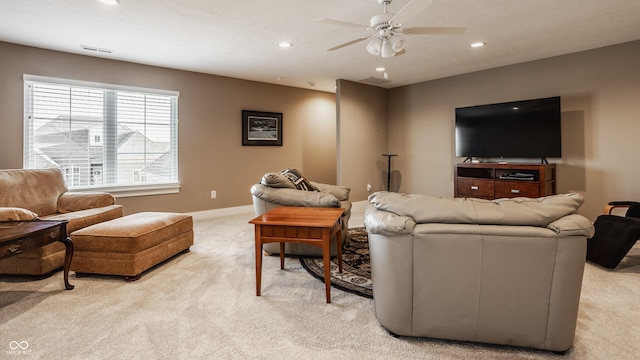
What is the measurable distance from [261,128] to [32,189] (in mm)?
3395

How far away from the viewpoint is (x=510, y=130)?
189 inches

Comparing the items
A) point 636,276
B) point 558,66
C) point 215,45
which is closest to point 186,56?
point 215,45

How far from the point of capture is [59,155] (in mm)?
4184

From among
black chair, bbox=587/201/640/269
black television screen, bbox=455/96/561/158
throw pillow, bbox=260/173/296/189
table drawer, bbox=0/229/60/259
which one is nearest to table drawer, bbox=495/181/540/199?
black television screen, bbox=455/96/561/158

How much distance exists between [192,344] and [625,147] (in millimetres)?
5111

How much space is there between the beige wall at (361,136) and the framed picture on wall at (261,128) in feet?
3.93

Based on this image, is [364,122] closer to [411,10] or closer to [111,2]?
[411,10]

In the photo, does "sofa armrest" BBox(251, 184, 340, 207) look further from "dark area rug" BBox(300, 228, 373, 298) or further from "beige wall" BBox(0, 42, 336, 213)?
"beige wall" BBox(0, 42, 336, 213)

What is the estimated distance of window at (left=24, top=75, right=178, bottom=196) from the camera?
405 centimetres

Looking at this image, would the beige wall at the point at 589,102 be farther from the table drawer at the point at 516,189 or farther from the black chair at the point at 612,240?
the black chair at the point at 612,240

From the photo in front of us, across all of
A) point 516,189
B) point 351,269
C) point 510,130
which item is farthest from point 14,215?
point 510,130

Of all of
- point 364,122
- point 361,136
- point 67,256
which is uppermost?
point 364,122

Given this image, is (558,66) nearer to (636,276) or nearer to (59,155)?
(636,276)

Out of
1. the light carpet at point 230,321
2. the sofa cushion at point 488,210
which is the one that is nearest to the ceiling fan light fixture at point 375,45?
the sofa cushion at point 488,210
